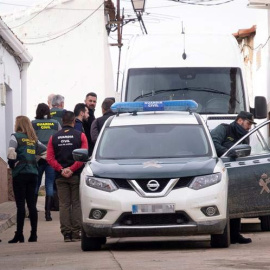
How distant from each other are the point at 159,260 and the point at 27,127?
4.64 m

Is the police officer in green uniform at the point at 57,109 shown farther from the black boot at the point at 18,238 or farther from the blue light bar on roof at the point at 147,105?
the blue light bar on roof at the point at 147,105

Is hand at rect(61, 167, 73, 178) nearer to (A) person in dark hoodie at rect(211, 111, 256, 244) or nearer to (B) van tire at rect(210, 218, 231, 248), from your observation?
(A) person in dark hoodie at rect(211, 111, 256, 244)

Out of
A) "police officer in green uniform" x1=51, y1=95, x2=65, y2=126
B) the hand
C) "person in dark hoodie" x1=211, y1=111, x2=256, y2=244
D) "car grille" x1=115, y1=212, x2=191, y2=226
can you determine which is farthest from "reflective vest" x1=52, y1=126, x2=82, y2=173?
"police officer in green uniform" x1=51, y1=95, x2=65, y2=126

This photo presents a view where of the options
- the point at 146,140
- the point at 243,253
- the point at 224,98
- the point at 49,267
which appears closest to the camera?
the point at 49,267

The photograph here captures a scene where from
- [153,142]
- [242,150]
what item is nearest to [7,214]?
[153,142]

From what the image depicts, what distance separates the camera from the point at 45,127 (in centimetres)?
1902

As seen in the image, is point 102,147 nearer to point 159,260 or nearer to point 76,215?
point 76,215

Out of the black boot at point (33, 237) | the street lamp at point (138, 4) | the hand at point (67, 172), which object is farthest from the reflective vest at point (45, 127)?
the street lamp at point (138, 4)

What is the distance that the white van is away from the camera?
18906 mm

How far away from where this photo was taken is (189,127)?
14.1 metres

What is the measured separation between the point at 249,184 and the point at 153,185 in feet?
8.45

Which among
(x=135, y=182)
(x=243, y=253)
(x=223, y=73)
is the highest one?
(x=223, y=73)

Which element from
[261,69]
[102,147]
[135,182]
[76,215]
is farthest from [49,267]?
[261,69]

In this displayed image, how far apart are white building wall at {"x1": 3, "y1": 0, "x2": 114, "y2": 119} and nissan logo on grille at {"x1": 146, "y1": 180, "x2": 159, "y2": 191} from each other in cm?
2876
